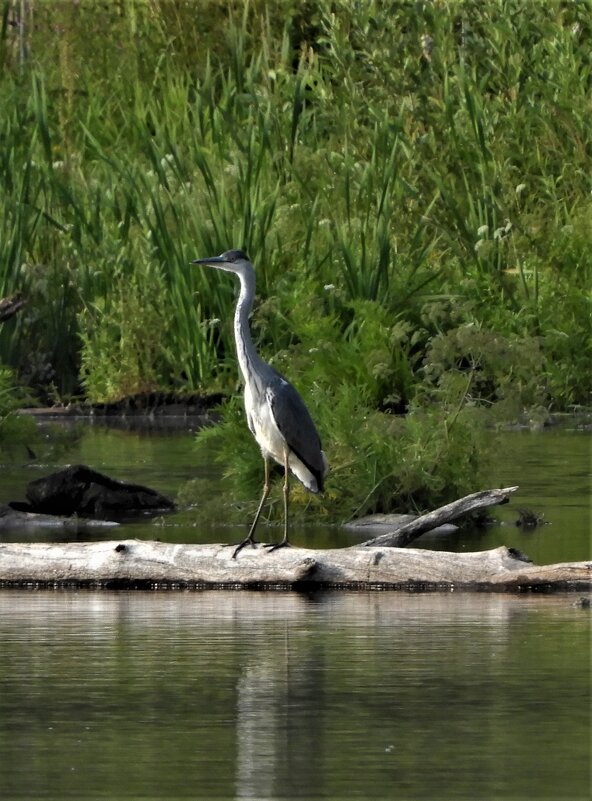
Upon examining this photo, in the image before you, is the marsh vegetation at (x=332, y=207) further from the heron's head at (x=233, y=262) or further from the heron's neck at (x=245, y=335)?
the heron's neck at (x=245, y=335)

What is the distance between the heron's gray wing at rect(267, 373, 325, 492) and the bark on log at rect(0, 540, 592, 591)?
1124mm

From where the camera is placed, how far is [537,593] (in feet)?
34.5

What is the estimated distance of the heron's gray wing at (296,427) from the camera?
11727mm

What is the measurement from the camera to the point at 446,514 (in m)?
11.0

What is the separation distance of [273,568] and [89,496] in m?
3.62

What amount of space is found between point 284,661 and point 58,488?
197 inches

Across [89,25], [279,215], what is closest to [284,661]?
[279,215]

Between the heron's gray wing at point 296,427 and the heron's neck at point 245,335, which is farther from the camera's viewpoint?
the heron's neck at point 245,335

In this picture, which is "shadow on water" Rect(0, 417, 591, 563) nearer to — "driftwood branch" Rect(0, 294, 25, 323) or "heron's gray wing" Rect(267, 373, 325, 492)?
"heron's gray wing" Rect(267, 373, 325, 492)

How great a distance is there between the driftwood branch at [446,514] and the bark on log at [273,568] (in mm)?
477

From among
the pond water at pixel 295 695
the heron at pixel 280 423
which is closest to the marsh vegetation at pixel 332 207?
the heron at pixel 280 423

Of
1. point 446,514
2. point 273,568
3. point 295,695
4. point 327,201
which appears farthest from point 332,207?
point 295,695

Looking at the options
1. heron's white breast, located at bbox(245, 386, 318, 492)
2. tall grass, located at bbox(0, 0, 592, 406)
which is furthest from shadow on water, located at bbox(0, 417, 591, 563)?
tall grass, located at bbox(0, 0, 592, 406)

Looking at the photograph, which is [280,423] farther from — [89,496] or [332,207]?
[332,207]
